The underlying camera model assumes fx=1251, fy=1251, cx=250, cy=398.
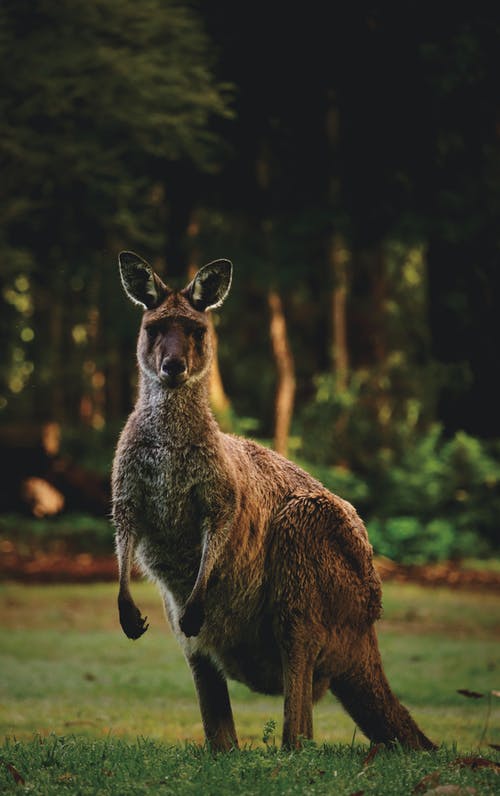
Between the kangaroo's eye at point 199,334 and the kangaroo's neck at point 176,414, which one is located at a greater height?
the kangaroo's eye at point 199,334

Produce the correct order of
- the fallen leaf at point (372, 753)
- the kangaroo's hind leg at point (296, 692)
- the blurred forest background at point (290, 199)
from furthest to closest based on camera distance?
the blurred forest background at point (290, 199)
the kangaroo's hind leg at point (296, 692)
the fallen leaf at point (372, 753)

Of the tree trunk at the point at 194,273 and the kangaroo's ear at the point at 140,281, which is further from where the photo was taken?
the tree trunk at the point at 194,273

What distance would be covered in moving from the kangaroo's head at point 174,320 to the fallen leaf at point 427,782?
234 centimetres

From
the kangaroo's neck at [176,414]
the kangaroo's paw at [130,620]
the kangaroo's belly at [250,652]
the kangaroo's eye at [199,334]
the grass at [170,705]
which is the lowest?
the grass at [170,705]

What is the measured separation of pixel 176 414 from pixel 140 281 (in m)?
0.77

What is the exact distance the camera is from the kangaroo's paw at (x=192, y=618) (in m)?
6.45

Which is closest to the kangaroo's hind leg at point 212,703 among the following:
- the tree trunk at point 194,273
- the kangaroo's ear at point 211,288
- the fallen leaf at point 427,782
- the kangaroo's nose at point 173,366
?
the fallen leaf at point 427,782

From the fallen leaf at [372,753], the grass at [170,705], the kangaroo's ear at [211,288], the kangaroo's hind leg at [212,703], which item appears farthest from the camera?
the kangaroo's hind leg at [212,703]

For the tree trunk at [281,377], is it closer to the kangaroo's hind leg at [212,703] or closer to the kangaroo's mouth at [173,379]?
the kangaroo's hind leg at [212,703]

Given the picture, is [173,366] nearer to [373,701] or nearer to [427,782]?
[373,701]

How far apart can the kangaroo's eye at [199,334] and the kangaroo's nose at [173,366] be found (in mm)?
236

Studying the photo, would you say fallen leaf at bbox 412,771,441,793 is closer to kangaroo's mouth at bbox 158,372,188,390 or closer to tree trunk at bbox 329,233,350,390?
kangaroo's mouth at bbox 158,372,188,390

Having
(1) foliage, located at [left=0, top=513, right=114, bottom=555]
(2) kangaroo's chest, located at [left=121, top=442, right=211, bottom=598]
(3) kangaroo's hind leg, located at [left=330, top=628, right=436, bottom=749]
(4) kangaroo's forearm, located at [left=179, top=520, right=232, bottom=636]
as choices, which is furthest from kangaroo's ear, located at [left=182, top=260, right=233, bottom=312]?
(1) foliage, located at [left=0, top=513, right=114, bottom=555]

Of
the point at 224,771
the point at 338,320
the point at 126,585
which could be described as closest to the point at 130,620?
the point at 126,585
